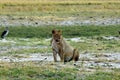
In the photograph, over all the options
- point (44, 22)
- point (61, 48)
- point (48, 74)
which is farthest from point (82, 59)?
point (44, 22)

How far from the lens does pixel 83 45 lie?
67.1 ft

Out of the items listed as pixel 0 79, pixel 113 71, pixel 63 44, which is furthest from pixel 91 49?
pixel 0 79

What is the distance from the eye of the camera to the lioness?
14039 millimetres

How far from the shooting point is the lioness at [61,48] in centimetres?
1404

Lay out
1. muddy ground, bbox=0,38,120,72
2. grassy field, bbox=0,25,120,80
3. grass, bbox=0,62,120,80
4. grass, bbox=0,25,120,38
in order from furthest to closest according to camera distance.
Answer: grass, bbox=0,25,120,38, muddy ground, bbox=0,38,120,72, grassy field, bbox=0,25,120,80, grass, bbox=0,62,120,80

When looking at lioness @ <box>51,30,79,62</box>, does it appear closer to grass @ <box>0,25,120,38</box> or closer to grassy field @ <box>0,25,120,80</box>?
grassy field @ <box>0,25,120,80</box>

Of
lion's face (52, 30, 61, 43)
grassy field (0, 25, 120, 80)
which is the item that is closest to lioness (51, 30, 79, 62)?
lion's face (52, 30, 61, 43)

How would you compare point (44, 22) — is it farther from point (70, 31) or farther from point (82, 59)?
point (82, 59)

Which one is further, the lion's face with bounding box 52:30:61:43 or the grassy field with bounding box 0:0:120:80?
the lion's face with bounding box 52:30:61:43

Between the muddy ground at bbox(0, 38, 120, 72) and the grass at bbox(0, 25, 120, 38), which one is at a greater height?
the muddy ground at bbox(0, 38, 120, 72)

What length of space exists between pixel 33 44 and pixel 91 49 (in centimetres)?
318

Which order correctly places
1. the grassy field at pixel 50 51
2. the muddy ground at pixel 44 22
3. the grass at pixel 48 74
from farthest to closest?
the muddy ground at pixel 44 22, the grassy field at pixel 50 51, the grass at pixel 48 74

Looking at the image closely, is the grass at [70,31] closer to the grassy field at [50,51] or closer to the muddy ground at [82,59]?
the grassy field at [50,51]

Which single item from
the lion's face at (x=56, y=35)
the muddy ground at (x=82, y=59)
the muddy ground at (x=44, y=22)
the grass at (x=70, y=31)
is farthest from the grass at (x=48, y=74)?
the muddy ground at (x=44, y=22)
